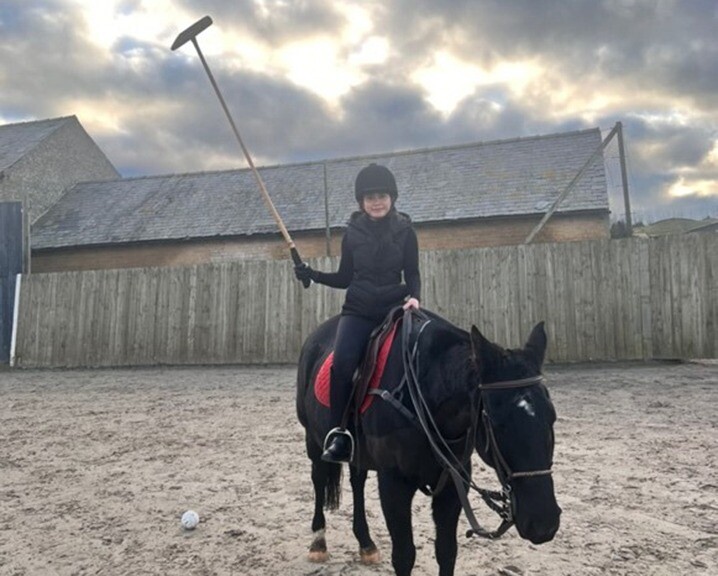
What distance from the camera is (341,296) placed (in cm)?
1250

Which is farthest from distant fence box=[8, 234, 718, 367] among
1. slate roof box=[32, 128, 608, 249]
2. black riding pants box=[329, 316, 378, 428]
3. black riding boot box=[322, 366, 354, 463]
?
black riding boot box=[322, 366, 354, 463]

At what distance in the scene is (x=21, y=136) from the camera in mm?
24625

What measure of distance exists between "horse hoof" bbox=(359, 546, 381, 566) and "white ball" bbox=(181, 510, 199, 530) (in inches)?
53.7

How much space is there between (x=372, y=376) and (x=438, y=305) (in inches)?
359

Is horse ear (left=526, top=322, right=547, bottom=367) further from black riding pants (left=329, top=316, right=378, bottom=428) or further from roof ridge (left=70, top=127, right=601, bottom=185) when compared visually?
roof ridge (left=70, top=127, right=601, bottom=185)

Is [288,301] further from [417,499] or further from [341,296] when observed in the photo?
[417,499]

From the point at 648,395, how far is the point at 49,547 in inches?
312

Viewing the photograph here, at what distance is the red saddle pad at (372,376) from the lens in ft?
9.40

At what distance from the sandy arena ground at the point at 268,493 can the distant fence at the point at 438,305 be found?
2189 millimetres

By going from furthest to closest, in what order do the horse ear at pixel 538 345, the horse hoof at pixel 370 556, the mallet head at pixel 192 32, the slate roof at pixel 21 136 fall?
1. the slate roof at pixel 21 136
2. the mallet head at pixel 192 32
3. the horse hoof at pixel 370 556
4. the horse ear at pixel 538 345

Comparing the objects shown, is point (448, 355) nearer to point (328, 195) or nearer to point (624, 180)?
point (624, 180)

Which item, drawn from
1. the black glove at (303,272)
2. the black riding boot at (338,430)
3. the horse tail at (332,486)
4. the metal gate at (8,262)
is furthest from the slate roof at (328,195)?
the black riding boot at (338,430)

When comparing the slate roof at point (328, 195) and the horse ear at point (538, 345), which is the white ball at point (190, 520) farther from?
the slate roof at point (328, 195)

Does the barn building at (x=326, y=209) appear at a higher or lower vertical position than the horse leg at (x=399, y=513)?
higher
